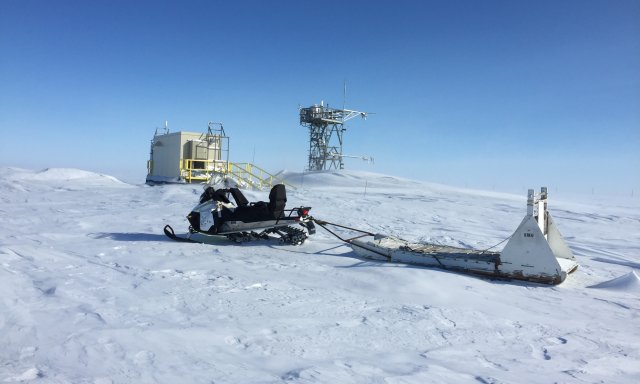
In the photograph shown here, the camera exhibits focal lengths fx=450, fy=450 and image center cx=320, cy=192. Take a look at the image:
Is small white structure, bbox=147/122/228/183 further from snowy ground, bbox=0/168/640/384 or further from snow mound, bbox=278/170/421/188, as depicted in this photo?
snowy ground, bbox=0/168/640/384

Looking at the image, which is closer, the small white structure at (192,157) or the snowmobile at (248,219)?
the snowmobile at (248,219)

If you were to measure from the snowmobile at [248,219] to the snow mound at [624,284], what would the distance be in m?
4.50

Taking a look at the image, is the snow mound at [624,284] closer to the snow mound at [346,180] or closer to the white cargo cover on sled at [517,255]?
the white cargo cover on sled at [517,255]

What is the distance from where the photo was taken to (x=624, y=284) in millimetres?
5805

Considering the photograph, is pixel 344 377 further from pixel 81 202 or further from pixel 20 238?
pixel 81 202

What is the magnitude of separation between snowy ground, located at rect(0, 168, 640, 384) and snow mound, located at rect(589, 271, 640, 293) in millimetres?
25

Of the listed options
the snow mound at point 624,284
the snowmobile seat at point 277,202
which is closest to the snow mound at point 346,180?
the snowmobile seat at point 277,202

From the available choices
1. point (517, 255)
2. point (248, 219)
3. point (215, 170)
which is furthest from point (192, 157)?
point (517, 255)

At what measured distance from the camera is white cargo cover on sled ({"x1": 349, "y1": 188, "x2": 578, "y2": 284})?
5.76 m

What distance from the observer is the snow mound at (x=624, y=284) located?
225 inches

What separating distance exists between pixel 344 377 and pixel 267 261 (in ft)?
12.7

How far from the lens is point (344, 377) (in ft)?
10.0

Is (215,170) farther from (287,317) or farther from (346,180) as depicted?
(287,317)

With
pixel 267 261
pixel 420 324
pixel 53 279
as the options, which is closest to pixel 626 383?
pixel 420 324
